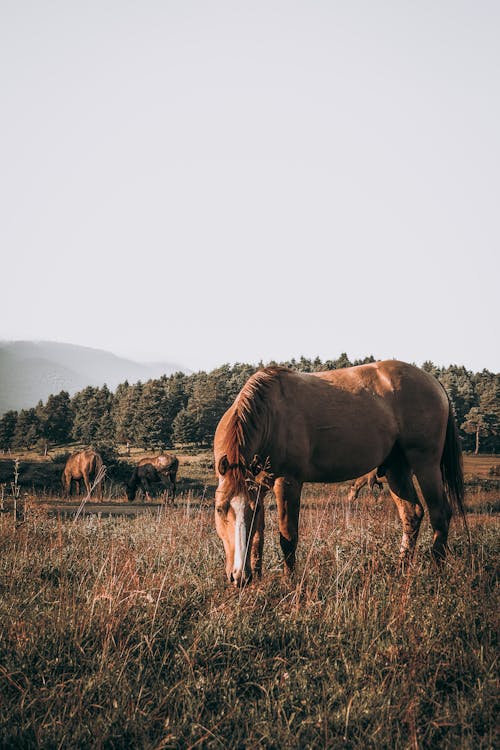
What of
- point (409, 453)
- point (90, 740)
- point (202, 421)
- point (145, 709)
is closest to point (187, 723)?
point (145, 709)

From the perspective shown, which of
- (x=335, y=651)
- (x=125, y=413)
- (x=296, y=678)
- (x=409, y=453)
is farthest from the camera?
(x=125, y=413)

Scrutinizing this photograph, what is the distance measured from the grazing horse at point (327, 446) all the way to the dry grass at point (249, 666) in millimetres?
536

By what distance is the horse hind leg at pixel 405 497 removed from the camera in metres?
6.36

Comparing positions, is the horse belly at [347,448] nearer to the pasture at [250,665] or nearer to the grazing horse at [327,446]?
the grazing horse at [327,446]

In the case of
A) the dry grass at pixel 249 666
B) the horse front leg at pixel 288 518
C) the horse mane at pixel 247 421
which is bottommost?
the dry grass at pixel 249 666

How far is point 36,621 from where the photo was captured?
363 centimetres

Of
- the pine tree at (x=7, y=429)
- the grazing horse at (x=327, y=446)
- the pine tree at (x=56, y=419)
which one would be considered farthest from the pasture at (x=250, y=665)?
the pine tree at (x=7, y=429)

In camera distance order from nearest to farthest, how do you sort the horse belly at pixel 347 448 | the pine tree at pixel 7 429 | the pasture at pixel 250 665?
the pasture at pixel 250 665 → the horse belly at pixel 347 448 → the pine tree at pixel 7 429

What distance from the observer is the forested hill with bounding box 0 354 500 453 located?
68069mm

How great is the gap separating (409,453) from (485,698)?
3.40m

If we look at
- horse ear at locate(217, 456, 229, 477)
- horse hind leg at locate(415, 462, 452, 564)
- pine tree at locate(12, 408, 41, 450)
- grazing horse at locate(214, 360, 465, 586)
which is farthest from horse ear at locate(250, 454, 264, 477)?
pine tree at locate(12, 408, 41, 450)

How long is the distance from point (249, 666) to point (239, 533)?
0.97 metres

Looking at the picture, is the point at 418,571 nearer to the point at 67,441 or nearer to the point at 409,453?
the point at 409,453

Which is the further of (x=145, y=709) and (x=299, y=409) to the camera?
(x=299, y=409)
